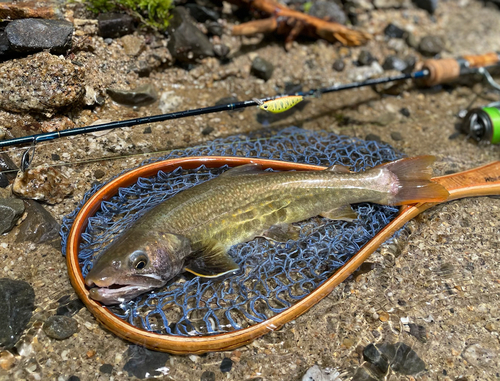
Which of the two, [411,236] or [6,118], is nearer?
[411,236]

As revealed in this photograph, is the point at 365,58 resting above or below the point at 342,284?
above

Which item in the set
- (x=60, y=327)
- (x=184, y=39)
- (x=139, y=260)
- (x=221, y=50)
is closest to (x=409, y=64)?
(x=221, y=50)

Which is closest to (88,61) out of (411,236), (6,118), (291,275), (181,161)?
(6,118)

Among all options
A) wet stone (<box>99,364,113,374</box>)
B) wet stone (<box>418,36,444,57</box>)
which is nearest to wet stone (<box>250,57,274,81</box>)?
wet stone (<box>418,36,444,57</box>)

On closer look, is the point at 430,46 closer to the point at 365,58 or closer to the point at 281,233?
the point at 365,58

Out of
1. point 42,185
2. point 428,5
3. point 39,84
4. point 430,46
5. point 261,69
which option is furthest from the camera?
point 428,5

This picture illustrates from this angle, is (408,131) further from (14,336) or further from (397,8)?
(14,336)

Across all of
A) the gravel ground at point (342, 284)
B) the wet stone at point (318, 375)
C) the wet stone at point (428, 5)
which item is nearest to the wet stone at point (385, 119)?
the gravel ground at point (342, 284)
